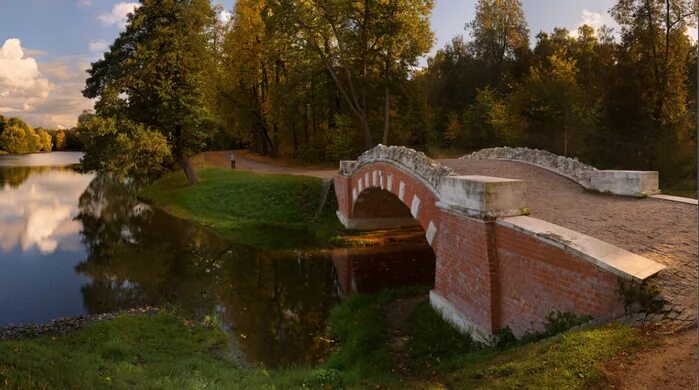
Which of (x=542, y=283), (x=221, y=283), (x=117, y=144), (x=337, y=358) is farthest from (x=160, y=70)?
(x=542, y=283)

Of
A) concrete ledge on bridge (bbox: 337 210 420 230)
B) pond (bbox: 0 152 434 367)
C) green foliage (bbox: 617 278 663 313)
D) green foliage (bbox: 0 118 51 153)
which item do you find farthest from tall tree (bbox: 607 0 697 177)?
green foliage (bbox: 0 118 51 153)

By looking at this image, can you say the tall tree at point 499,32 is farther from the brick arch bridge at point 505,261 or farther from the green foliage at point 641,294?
the green foliage at point 641,294

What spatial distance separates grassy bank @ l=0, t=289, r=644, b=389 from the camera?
520cm

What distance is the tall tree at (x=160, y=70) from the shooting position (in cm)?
2583

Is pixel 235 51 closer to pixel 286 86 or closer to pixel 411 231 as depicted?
pixel 286 86

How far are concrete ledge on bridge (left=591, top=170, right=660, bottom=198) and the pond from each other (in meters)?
5.84

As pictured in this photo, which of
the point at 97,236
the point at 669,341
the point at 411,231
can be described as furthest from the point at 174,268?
the point at 669,341

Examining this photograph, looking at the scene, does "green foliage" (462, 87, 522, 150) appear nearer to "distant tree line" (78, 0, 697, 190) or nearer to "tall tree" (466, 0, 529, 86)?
"distant tree line" (78, 0, 697, 190)

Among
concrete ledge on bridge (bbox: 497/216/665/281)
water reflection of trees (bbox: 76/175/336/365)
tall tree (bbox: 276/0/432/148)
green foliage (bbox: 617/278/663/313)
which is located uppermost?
tall tree (bbox: 276/0/432/148)

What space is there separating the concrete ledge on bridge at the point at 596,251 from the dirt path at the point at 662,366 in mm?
939

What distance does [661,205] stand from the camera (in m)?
9.31

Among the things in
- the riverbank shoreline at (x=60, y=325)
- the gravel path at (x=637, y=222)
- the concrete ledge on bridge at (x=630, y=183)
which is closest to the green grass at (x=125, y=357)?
the riverbank shoreline at (x=60, y=325)

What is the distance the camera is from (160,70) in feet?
88.2

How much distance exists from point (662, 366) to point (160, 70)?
27.4 meters
